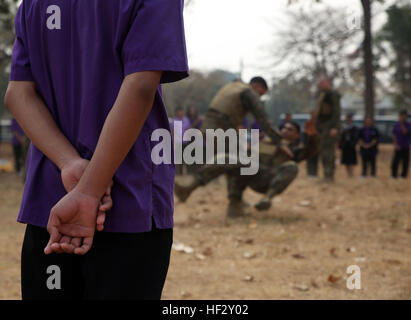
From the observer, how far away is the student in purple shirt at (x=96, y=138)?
1.12 meters

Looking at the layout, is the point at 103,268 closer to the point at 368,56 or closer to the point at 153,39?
the point at 153,39

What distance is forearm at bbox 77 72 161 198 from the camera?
1110 millimetres

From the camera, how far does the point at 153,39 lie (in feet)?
3.69

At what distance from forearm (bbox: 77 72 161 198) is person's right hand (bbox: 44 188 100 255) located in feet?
0.08

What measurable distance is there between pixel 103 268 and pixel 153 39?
0.52 meters

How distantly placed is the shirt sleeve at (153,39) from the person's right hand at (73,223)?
0.95 ft

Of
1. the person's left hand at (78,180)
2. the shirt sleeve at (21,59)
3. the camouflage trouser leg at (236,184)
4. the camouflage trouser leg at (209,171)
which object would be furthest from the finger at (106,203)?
the camouflage trouser leg at (236,184)

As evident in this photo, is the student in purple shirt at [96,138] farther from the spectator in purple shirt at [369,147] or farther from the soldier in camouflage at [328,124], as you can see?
the spectator in purple shirt at [369,147]

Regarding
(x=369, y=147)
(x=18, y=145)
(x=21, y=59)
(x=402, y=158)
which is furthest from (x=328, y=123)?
(x=21, y=59)

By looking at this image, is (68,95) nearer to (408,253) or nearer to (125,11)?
(125,11)

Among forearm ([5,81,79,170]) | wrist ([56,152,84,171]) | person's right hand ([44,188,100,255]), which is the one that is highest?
forearm ([5,81,79,170])

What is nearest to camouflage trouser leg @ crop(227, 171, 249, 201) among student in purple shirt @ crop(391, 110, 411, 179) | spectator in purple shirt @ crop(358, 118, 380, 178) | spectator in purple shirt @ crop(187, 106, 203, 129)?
spectator in purple shirt @ crop(187, 106, 203, 129)

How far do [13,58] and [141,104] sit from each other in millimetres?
422

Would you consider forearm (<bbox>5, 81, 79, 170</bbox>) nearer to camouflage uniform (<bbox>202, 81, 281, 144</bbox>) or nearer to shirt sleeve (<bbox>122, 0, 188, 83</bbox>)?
shirt sleeve (<bbox>122, 0, 188, 83</bbox>)
